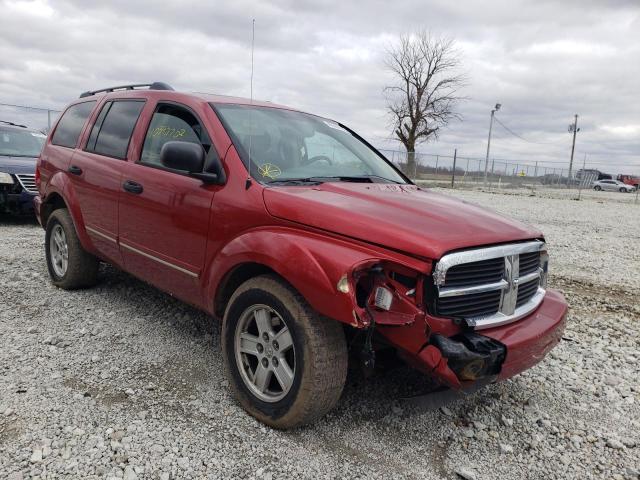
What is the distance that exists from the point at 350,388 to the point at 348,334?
0.72 metres

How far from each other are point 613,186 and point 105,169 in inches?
2247

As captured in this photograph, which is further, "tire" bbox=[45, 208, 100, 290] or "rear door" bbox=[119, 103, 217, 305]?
"tire" bbox=[45, 208, 100, 290]

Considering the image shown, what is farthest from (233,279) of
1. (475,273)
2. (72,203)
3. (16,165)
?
(16,165)

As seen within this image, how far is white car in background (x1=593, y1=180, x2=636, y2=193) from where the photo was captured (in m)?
50.4

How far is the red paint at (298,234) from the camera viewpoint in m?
2.34

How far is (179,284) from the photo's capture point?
3.43 metres

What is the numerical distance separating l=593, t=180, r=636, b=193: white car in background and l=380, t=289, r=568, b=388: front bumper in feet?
185

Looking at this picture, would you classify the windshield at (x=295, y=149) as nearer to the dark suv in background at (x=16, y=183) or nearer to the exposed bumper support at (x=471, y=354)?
the exposed bumper support at (x=471, y=354)

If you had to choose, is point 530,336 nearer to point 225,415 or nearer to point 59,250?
point 225,415

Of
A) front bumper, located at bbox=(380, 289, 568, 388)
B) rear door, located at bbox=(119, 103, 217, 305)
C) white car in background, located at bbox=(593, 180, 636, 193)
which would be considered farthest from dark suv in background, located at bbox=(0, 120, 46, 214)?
white car in background, located at bbox=(593, 180, 636, 193)

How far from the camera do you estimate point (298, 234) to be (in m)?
2.62

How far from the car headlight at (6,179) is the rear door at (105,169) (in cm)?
434

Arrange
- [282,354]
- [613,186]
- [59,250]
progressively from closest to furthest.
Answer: [282,354] → [59,250] → [613,186]

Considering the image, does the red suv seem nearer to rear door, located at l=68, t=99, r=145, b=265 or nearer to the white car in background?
rear door, located at l=68, t=99, r=145, b=265
